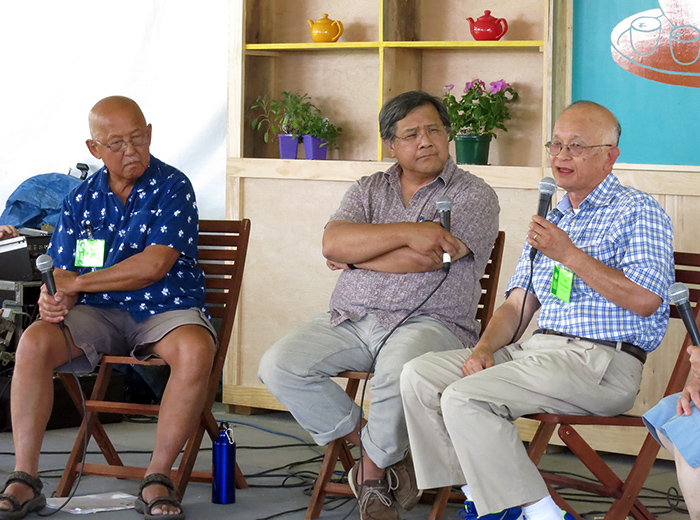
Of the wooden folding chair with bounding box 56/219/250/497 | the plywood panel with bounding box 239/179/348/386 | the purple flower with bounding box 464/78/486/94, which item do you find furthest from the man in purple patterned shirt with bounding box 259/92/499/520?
the plywood panel with bounding box 239/179/348/386

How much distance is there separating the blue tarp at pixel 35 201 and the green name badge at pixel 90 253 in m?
1.51

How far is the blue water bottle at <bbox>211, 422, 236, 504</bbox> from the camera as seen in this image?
310cm

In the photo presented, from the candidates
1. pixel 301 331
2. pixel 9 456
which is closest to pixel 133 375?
pixel 9 456

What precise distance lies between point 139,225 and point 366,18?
1.75m

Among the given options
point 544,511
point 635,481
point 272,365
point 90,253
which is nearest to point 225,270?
point 90,253

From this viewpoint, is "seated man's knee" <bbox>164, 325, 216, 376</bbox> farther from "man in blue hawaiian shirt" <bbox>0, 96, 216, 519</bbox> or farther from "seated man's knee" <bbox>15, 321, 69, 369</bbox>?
"seated man's knee" <bbox>15, 321, 69, 369</bbox>

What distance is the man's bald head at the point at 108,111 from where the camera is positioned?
10.7ft

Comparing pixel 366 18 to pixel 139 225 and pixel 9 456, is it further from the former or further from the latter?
pixel 9 456

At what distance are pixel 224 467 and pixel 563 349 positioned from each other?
4.01 ft

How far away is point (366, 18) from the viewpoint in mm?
4398

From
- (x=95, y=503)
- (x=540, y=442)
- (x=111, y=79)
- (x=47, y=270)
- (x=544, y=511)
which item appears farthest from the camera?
(x=111, y=79)

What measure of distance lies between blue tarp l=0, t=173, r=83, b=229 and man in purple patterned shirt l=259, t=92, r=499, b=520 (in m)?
2.17

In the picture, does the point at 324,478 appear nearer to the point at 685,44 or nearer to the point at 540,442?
the point at 540,442

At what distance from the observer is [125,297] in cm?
323
